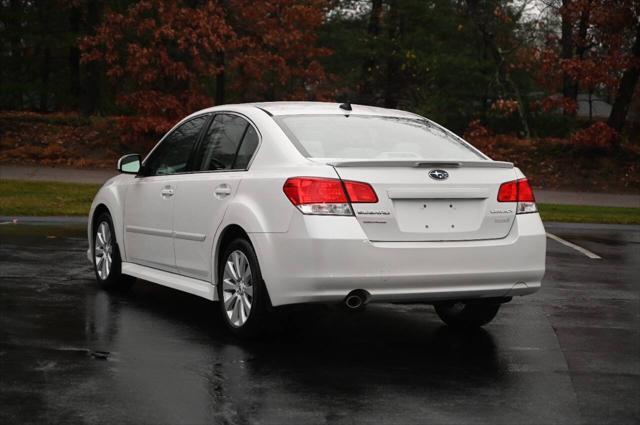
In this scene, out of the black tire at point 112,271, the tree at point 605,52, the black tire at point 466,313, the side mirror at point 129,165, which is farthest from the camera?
the tree at point 605,52

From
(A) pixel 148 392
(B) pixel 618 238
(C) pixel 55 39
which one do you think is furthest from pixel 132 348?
(C) pixel 55 39

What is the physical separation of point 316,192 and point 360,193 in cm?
27

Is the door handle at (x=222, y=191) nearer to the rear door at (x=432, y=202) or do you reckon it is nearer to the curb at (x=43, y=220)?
the rear door at (x=432, y=202)

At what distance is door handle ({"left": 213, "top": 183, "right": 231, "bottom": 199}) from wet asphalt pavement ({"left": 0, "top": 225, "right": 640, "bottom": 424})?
966 millimetres

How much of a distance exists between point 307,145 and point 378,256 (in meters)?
1.05

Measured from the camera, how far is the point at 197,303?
9.64 m

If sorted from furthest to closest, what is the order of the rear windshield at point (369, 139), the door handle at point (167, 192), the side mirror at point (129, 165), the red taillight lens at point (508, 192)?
the side mirror at point (129, 165) → the door handle at point (167, 192) → the rear windshield at point (369, 139) → the red taillight lens at point (508, 192)

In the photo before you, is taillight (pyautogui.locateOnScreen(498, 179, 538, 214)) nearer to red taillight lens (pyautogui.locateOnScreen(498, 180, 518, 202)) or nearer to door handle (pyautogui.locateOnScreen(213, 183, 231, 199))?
red taillight lens (pyautogui.locateOnScreen(498, 180, 518, 202))

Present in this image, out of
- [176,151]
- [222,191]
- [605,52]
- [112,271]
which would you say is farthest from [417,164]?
[605,52]

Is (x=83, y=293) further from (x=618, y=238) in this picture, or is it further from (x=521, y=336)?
(x=618, y=238)

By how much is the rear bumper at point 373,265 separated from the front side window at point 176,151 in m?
1.86

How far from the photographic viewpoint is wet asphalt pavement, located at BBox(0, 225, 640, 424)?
18.8 ft

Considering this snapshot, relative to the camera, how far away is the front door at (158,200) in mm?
8990

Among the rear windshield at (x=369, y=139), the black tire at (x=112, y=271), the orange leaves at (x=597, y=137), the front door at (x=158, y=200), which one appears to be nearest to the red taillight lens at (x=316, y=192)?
the rear windshield at (x=369, y=139)
